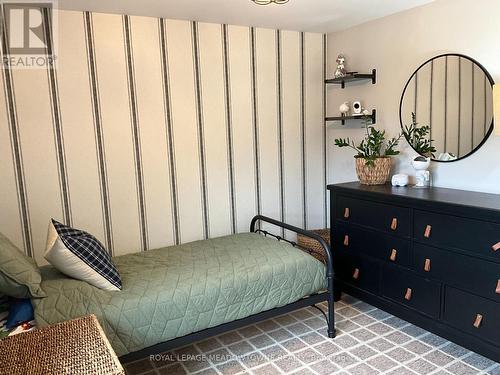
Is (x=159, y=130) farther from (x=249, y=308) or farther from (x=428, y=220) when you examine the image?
(x=428, y=220)

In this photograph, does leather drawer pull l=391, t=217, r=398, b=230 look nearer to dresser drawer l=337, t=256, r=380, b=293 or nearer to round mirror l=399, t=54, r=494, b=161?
dresser drawer l=337, t=256, r=380, b=293

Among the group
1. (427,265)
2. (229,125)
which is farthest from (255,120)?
(427,265)

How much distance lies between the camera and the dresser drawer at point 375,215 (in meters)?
2.72

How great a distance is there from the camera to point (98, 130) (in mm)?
2951

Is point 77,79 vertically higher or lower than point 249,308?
higher

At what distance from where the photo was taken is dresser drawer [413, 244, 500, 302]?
88.5 inches

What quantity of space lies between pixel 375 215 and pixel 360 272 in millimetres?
502

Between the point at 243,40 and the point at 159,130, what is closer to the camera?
the point at 159,130

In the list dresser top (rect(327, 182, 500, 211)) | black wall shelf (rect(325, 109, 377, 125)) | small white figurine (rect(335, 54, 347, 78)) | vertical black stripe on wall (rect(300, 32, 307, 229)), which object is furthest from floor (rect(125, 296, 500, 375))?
small white figurine (rect(335, 54, 347, 78))

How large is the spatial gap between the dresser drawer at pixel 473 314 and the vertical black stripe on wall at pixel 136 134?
2.21 metres

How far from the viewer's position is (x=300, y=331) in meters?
2.89

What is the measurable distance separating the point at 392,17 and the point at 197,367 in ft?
9.62

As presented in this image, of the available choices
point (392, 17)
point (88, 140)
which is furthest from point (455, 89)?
point (88, 140)

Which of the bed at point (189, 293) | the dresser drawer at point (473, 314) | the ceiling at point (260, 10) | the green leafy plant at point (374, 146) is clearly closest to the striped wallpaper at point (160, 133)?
the ceiling at point (260, 10)
